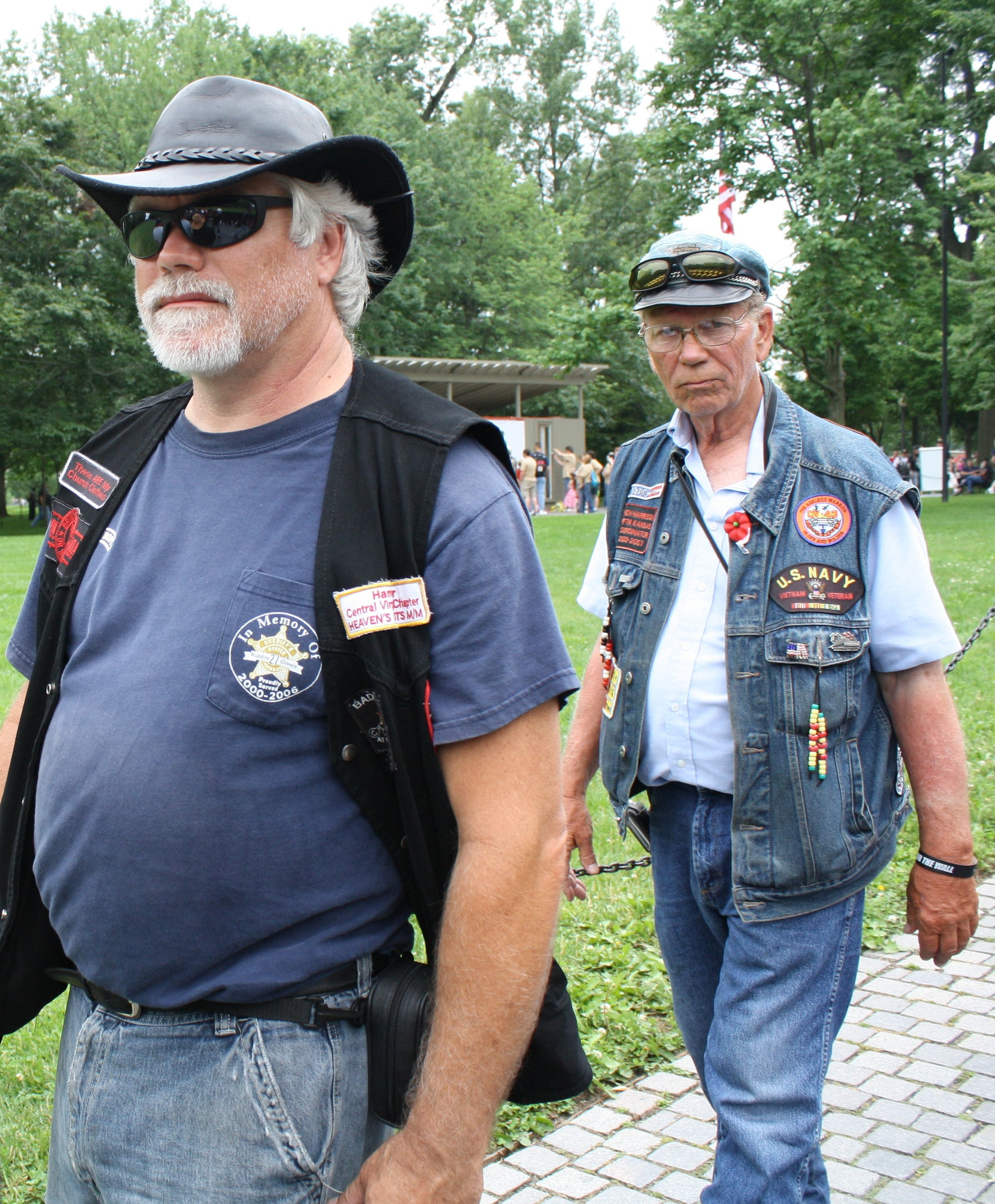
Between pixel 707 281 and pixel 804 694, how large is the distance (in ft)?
3.46

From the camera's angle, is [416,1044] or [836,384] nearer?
[416,1044]

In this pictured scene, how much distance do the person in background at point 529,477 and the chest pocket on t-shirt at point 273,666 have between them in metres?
24.9

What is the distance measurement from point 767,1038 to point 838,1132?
1.29m

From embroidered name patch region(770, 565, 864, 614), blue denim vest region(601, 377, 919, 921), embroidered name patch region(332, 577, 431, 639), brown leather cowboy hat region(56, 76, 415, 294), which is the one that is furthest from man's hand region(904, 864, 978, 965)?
brown leather cowboy hat region(56, 76, 415, 294)

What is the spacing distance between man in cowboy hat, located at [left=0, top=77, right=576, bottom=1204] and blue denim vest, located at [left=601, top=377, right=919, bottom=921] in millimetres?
972

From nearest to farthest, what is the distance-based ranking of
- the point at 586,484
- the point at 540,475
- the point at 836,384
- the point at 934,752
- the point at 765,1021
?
the point at 765,1021 → the point at 934,752 → the point at 586,484 → the point at 836,384 → the point at 540,475

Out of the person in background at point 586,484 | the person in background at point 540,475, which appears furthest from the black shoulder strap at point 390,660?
the person in background at point 540,475

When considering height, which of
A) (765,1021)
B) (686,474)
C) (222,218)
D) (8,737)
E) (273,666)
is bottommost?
(765,1021)

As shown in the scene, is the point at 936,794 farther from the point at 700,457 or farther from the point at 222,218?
the point at 222,218

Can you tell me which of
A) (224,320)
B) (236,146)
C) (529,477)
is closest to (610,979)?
(224,320)

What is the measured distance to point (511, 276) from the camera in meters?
45.7

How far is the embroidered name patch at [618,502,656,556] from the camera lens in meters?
2.92

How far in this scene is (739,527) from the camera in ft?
8.76

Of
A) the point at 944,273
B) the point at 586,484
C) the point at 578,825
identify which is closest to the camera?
the point at 578,825
